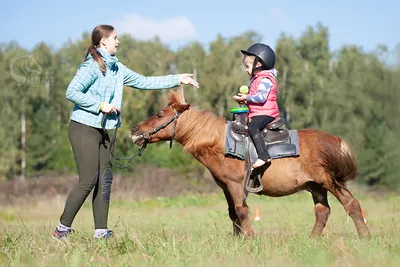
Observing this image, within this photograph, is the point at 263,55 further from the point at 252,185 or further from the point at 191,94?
the point at 191,94

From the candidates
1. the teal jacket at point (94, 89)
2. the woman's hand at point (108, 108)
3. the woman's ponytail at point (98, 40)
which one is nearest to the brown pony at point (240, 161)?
the teal jacket at point (94, 89)

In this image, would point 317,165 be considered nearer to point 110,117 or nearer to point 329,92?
point 110,117

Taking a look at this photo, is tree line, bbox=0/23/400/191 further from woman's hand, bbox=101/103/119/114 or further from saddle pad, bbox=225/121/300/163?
woman's hand, bbox=101/103/119/114

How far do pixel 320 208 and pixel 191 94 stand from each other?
41099 mm

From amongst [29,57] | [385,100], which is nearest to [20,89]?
[29,57]

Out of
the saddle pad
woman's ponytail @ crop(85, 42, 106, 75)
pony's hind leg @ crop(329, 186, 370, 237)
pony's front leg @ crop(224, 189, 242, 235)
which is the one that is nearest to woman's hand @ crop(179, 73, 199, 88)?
the saddle pad

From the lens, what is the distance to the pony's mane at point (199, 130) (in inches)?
329

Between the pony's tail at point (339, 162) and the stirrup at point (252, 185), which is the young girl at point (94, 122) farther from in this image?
the pony's tail at point (339, 162)

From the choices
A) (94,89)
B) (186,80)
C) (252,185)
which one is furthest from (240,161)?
(94,89)

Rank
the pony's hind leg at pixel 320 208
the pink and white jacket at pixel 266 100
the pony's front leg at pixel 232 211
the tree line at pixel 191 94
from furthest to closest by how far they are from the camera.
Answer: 1. the tree line at pixel 191 94
2. the pony's hind leg at pixel 320 208
3. the pony's front leg at pixel 232 211
4. the pink and white jacket at pixel 266 100

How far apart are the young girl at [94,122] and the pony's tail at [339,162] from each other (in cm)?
307

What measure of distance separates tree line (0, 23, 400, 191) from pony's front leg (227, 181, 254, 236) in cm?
2540

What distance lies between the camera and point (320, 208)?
9016mm

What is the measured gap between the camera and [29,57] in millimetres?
45031
